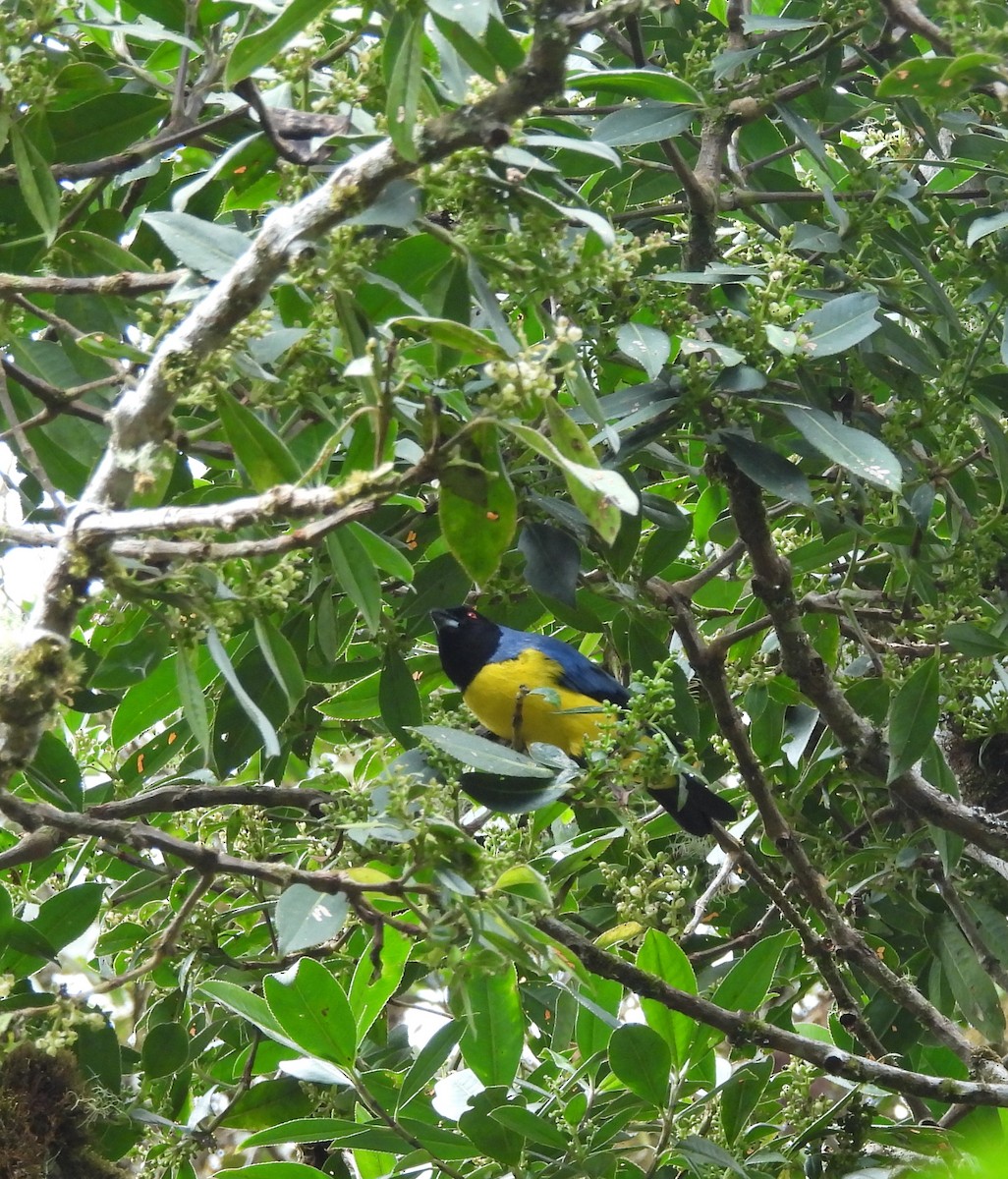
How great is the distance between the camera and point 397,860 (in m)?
2.23

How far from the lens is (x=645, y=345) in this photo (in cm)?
264

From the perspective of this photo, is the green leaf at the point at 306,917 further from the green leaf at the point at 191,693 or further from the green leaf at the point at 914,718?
the green leaf at the point at 914,718

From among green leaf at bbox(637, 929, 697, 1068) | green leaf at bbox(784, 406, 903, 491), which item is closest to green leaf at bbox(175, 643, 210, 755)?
green leaf at bbox(637, 929, 697, 1068)

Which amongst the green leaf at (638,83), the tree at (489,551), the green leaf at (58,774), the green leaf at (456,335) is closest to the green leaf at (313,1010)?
the tree at (489,551)

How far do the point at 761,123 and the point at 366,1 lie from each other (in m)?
1.93

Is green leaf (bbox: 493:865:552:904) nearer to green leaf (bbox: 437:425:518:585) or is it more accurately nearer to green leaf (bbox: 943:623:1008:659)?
green leaf (bbox: 437:425:518:585)

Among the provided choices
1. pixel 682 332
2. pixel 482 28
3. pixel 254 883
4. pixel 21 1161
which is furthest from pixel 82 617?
pixel 482 28

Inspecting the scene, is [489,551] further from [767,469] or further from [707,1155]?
[707,1155]

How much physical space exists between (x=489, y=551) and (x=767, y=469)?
39.5 inches

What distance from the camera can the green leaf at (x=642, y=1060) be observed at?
8.83 feet

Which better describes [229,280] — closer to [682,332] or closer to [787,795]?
[682,332]

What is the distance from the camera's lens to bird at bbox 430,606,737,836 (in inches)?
169

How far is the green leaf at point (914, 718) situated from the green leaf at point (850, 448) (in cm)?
58

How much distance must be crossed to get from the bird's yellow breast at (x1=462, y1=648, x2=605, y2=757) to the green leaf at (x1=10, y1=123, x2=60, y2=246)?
252 centimetres
